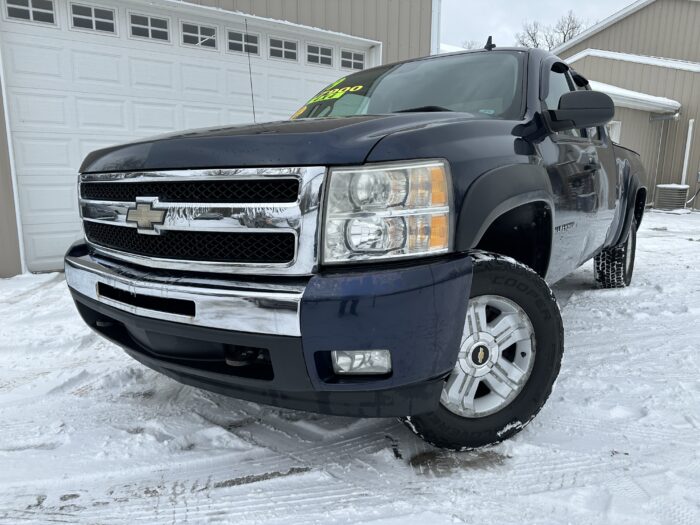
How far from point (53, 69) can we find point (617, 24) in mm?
18107

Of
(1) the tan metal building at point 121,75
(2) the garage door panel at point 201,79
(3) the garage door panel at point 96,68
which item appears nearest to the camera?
(1) the tan metal building at point 121,75

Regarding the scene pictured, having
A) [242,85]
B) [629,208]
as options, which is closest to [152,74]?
[242,85]

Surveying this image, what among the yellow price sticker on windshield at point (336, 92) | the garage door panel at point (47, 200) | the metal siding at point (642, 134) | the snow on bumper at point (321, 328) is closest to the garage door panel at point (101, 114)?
the garage door panel at point (47, 200)

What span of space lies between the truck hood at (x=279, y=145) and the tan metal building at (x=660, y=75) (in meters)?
14.8

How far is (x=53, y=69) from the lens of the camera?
5.64 m

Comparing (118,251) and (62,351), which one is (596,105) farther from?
(62,351)

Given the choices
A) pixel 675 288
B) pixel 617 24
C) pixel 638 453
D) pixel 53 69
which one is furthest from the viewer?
pixel 617 24

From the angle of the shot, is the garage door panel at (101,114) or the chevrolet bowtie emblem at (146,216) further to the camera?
the garage door panel at (101,114)

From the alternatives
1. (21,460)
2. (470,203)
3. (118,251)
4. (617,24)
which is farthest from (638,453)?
(617,24)

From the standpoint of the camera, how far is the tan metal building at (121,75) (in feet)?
18.0

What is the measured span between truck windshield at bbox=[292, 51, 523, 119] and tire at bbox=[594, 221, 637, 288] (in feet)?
8.35

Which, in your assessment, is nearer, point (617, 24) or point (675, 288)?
point (675, 288)

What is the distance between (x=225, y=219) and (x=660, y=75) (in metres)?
16.7

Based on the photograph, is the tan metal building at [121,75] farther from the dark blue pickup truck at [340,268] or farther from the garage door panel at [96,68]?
the dark blue pickup truck at [340,268]
